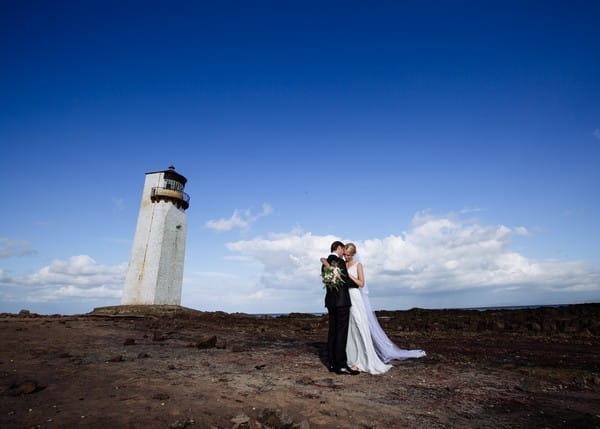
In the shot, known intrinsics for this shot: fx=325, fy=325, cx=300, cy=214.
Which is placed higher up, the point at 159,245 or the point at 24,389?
the point at 159,245

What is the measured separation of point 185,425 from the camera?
3.62 metres

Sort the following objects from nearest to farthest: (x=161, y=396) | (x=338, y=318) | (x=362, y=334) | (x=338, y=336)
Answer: (x=161, y=396) → (x=338, y=336) → (x=338, y=318) → (x=362, y=334)

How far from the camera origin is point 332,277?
23.1 feet

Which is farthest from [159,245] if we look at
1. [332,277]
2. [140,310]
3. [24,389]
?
[24,389]

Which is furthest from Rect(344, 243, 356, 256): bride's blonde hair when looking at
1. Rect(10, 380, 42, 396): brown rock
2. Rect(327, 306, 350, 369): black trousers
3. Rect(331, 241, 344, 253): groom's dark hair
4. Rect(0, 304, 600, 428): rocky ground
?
Rect(10, 380, 42, 396): brown rock

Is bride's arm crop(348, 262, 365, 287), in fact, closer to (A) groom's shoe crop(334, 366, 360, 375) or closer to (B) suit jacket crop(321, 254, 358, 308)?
(B) suit jacket crop(321, 254, 358, 308)

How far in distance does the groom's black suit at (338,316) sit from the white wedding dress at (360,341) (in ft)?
0.97

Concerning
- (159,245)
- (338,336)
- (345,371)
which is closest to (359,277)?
(338,336)

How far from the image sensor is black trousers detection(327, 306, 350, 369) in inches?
266

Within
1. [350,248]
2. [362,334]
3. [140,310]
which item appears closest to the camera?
[362,334]

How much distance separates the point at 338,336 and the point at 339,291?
93cm

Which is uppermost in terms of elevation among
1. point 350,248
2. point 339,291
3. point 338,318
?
point 350,248

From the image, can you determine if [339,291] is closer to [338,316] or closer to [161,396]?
[338,316]

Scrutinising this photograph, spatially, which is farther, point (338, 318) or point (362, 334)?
point (362, 334)
